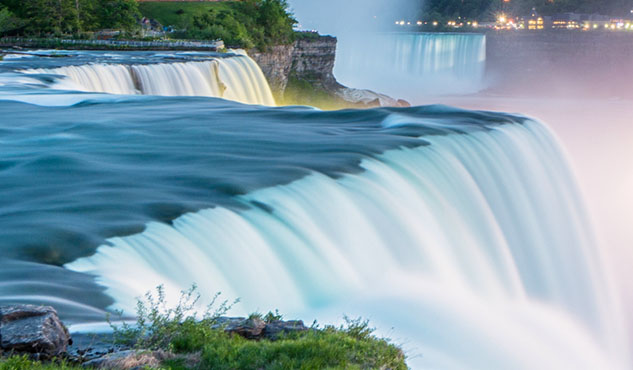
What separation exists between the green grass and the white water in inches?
1956

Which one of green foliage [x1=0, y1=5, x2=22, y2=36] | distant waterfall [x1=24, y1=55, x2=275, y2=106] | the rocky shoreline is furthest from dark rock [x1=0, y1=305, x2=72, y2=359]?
green foliage [x1=0, y1=5, x2=22, y2=36]

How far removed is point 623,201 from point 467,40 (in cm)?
4934

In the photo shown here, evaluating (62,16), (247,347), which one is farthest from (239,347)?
(62,16)

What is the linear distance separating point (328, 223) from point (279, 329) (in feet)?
13.6

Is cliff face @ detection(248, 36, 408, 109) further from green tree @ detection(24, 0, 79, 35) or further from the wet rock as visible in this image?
the wet rock

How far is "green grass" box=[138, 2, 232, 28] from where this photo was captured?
63.9m

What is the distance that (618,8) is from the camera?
4028 inches

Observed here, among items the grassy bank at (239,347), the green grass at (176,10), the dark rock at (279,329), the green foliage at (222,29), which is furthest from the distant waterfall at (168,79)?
the green grass at (176,10)

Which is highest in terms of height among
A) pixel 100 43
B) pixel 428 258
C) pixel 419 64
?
pixel 100 43

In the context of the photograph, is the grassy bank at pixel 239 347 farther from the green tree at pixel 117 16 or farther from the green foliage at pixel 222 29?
the green tree at pixel 117 16

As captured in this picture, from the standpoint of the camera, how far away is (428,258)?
1148cm

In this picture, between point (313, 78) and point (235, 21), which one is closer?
point (235, 21)

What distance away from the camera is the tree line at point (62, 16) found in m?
46.9

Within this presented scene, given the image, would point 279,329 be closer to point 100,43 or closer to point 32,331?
point 32,331
